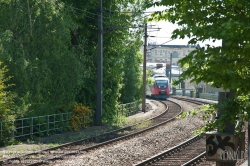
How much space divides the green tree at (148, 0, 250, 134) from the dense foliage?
13004 millimetres

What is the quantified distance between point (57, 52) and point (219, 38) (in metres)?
19.0

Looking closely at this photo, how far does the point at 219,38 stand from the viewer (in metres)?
10.5

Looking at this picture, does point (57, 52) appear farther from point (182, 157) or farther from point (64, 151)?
point (182, 157)

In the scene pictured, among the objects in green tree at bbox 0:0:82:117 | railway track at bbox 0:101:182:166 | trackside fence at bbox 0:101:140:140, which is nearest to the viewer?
railway track at bbox 0:101:182:166

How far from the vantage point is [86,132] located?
29328 millimetres

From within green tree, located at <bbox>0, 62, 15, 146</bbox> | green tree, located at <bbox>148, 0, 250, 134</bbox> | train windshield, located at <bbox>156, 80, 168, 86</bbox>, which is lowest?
green tree, located at <bbox>0, 62, 15, 146</bbox>

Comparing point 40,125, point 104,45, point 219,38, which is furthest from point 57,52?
point 219,38

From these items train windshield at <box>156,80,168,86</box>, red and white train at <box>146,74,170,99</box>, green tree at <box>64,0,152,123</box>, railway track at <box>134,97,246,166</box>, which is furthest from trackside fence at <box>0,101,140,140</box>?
red and white train at <box>146,74,170,99</box>

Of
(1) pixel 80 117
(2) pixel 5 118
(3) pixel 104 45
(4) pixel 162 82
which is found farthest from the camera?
(4) pixel 162 82

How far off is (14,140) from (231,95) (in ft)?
40.9

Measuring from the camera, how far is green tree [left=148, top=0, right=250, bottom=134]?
10.4 m

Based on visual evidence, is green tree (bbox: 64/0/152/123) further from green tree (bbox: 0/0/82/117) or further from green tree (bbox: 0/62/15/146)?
green tree (bbox: 0/62/15/146)

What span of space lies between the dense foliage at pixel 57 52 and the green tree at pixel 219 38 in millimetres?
A: 13004

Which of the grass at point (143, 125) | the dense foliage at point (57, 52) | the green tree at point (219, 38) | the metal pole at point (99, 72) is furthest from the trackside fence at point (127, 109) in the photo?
the green tree at point (219, 38)
